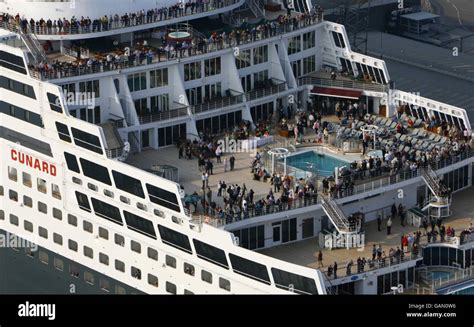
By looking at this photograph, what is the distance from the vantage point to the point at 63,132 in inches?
3912

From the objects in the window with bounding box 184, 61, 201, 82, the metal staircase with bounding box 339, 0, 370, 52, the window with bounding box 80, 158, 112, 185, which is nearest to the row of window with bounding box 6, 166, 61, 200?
the window with bounding box 80, 158, 112, 185

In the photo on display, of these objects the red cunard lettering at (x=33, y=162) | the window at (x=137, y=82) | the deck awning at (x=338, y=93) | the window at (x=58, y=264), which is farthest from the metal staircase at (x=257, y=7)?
the window at (x=58, y=264)

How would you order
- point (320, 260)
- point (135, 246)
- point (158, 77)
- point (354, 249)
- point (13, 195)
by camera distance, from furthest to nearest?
A: point (158, 77) < point (13, 195) < point (135, 246) < point (354, 249) < point (320, 260)

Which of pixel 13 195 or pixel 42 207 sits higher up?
pixel 13 195

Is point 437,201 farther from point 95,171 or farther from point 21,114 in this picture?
point 21,114

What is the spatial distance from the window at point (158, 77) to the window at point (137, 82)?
0.45 metres

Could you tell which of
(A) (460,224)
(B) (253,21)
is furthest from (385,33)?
(A) (460,224)

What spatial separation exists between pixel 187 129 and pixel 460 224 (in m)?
14.4

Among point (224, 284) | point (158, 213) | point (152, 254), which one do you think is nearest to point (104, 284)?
point (152, 254)

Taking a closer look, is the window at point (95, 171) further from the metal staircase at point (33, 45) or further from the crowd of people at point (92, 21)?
the crowd of people at point (92, 21)

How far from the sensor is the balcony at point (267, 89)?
10700 centimetres

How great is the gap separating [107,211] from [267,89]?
13.6m

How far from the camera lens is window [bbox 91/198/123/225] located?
9750 centimetres

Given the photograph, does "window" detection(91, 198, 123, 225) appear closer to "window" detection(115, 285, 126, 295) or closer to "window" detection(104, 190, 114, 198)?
"window" detection(104, 190, 114, 198)
